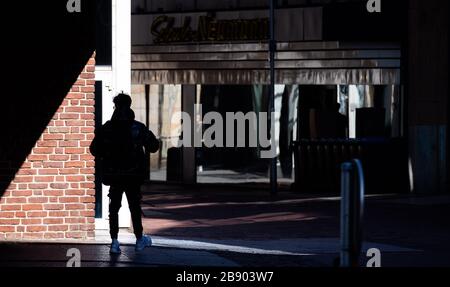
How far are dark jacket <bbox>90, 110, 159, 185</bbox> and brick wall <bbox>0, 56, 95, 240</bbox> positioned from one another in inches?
85.0

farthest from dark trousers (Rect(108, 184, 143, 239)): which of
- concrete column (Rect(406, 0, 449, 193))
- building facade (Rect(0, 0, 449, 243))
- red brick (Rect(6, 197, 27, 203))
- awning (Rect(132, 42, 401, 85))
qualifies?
awning (Rect(132, 42, 401, 85))

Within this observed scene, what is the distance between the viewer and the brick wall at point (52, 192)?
16.3 m

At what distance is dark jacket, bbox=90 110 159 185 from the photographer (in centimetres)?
1412

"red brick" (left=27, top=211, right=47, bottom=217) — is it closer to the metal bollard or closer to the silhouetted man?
the silhouetted man

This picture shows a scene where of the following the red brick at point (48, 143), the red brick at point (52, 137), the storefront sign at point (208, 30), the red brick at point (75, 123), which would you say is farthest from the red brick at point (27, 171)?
the storefront sign at point (208, 30)

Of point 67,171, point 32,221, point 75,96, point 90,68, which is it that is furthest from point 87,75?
point 32,221

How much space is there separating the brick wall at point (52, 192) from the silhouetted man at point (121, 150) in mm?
2062

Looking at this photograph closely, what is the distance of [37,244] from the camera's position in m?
15.7

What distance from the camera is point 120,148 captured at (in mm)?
14109

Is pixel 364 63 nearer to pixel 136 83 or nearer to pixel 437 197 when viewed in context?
pixel 437 197

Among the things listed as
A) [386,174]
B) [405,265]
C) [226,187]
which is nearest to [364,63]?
[386,174]

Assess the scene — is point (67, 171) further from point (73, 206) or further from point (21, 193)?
point (21, 193)

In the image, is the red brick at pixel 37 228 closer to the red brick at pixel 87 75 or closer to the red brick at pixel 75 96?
the red brick at pixel 75 96
